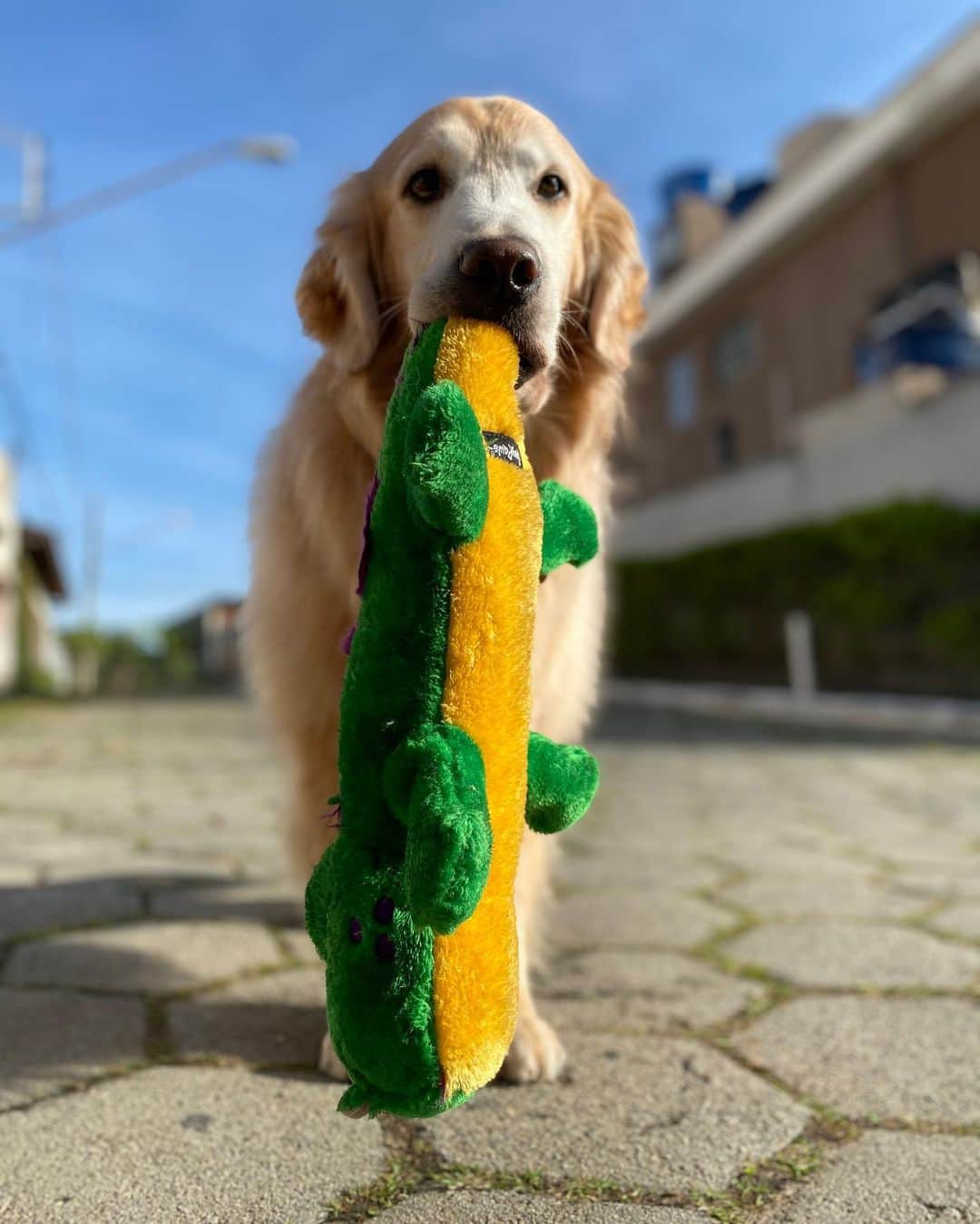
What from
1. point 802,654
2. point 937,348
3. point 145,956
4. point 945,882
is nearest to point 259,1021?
point 145,956

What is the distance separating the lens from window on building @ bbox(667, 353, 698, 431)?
21.7 meters

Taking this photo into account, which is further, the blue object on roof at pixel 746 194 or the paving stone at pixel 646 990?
the blue object on roof at pixel 746 194

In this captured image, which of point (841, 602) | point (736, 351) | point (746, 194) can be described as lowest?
point (841, 602)

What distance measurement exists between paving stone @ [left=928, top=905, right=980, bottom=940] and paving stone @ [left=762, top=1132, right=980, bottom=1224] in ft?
3.86

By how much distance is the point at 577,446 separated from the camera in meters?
2.19

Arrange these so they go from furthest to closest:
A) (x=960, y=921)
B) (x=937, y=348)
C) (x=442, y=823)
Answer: (x=937, y=348) < (x=960, y=921) < (x=442, y=823)

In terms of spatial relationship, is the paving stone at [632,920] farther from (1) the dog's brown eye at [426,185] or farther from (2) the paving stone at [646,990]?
(1) the dog's brown eye at [426,185]

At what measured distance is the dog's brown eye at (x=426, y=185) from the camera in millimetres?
2090

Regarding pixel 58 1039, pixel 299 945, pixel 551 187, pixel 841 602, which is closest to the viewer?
pixel 58 1039

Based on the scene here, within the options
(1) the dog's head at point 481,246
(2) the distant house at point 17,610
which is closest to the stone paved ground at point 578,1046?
(1) the dog's head at point 481,246

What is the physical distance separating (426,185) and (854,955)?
195 centimetres

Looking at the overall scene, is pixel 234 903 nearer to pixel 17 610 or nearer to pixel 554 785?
pixel 554 785

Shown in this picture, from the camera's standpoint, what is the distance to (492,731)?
120 cm

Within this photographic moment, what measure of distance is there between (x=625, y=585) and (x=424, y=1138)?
43.3 feet
